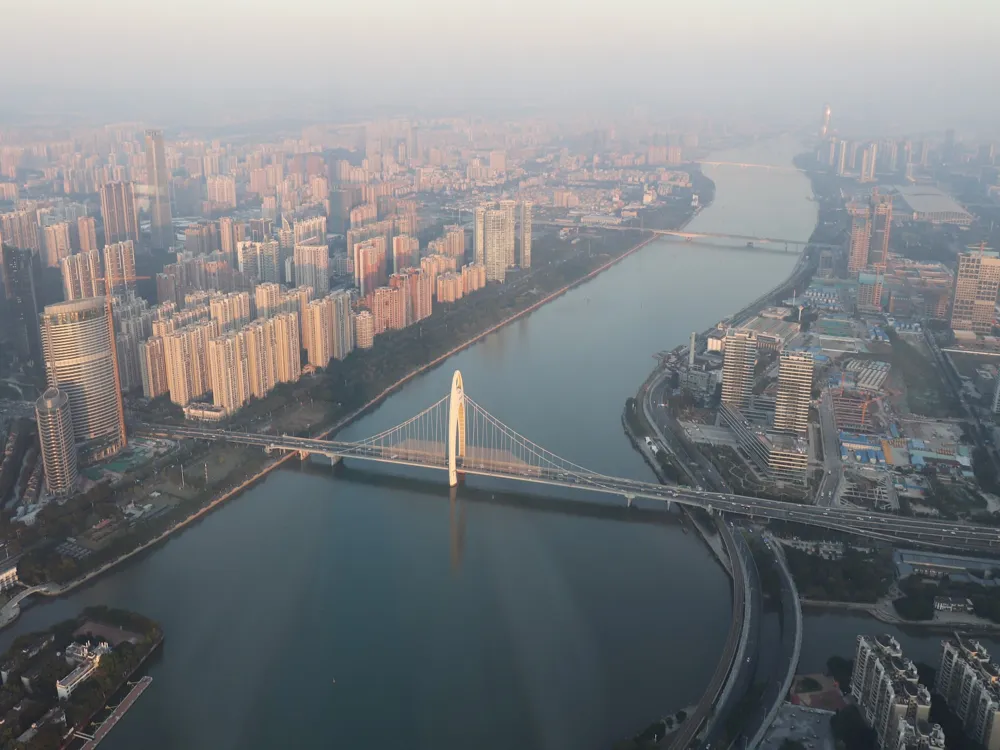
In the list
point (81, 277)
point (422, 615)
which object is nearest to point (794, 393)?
point (422, 615)

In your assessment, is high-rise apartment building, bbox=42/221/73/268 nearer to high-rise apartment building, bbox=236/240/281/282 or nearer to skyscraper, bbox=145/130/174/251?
skyscraper, bbox=145/130/174/251

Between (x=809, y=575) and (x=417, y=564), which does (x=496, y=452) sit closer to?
(x=417, y=564)

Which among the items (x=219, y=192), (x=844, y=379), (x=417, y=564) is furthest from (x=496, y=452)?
(x=219, y=192)

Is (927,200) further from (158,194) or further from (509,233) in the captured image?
(158,194)

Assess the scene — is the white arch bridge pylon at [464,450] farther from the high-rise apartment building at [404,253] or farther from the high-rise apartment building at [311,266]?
the high-rise apartment building at [404,253]

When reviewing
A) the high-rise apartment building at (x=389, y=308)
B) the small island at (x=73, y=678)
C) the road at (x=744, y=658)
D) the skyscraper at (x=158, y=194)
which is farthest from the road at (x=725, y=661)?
the skyscraper at (x=158, y=194)
